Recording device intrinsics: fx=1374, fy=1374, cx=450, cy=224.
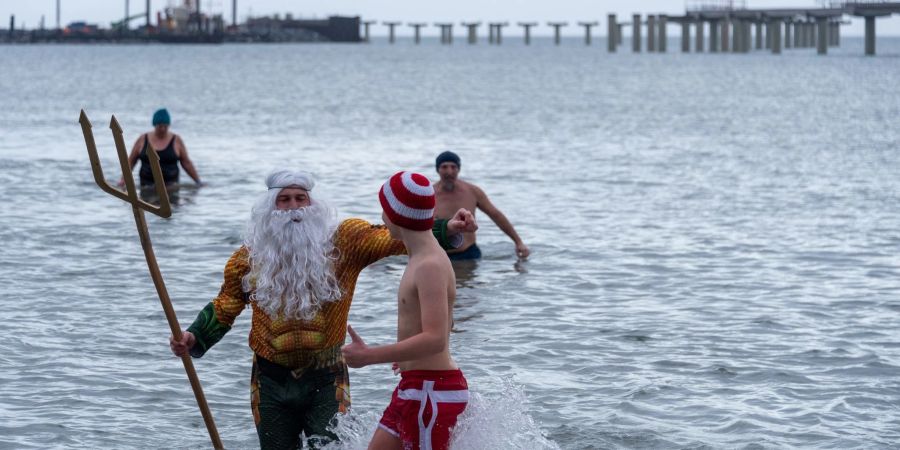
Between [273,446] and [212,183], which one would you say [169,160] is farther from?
[273,446]

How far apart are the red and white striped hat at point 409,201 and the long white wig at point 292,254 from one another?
626 mm

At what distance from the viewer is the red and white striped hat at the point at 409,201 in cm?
Result: 502

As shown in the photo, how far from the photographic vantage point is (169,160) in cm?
1828

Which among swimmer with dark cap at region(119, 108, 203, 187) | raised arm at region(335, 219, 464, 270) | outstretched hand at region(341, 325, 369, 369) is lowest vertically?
outstretched hand at region(341, 325, 369, 369)

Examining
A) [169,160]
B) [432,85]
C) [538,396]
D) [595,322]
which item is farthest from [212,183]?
[432,85]

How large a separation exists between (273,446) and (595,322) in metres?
6.20

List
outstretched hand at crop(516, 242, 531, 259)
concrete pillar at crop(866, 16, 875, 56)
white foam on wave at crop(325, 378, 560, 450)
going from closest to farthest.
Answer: white foam on wave at crop(325, 378, 560, 450) → outstretched hand at crop(516, 242, 531, 259) → concrete pillar at crop(866, 16, 875, 56)

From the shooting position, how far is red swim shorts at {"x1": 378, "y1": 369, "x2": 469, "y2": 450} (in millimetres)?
5125

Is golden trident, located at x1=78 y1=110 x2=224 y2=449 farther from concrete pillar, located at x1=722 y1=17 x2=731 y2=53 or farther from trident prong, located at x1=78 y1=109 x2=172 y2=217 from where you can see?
concrete pillar, located at x1=722 y1=17 x2=731 y2=53

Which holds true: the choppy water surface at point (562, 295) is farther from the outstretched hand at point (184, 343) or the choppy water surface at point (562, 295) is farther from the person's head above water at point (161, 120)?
the person's head above water at point (161, 120)

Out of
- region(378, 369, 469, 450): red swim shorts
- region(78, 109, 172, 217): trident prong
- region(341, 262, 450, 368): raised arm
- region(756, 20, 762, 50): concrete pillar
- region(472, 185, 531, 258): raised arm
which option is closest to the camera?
region(341, 262, 450, 368): raised arm

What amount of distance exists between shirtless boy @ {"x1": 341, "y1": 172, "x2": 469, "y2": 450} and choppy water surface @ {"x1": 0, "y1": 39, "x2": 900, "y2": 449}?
20 centimetres

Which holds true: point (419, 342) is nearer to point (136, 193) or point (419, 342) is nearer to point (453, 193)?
point (136, 193)

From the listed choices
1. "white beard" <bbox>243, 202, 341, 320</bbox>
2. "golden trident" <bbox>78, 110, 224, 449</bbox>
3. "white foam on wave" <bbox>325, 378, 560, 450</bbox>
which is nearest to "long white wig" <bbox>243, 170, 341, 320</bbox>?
"white beard" <bbox>243, 202, 341, 320</bbox>
